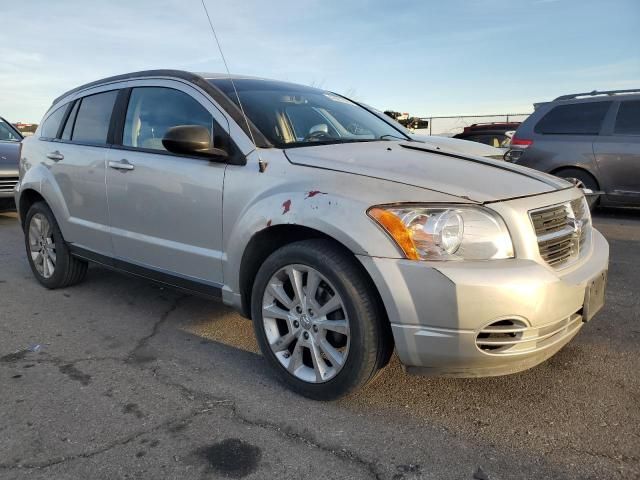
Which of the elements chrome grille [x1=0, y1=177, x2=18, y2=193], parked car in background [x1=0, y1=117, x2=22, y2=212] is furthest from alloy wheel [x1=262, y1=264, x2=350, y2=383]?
chrome grille [x1=0, y1=177, x2=18, y2=193]

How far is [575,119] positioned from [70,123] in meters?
6.63

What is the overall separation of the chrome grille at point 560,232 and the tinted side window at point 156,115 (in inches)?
74.8

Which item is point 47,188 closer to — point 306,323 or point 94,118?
point 94,118

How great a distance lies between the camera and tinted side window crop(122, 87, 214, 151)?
3418 millimetres

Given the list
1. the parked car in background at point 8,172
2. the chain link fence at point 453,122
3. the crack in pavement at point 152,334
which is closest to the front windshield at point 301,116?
the crack in pavement at point 152,334

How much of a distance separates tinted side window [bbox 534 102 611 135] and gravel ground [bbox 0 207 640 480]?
467 cm

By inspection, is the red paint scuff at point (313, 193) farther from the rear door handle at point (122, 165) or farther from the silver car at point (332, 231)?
the rear door handle at point (122, 165)

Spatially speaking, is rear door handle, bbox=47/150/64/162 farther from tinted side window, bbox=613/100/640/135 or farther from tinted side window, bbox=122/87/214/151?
tinted side window, bbox=613/100/640/135

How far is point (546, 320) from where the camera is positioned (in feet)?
7.80

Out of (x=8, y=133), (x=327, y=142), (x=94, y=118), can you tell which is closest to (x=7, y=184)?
(x=8, y=133)

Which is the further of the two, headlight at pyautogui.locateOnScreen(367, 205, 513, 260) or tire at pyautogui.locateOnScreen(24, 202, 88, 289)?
tire at pyautogui.locateOnScreen(24, 202, 88, 289)

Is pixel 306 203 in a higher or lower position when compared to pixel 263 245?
higher

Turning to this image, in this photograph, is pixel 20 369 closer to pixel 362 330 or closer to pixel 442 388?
pixel 362 330

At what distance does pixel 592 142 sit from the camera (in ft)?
24.9
